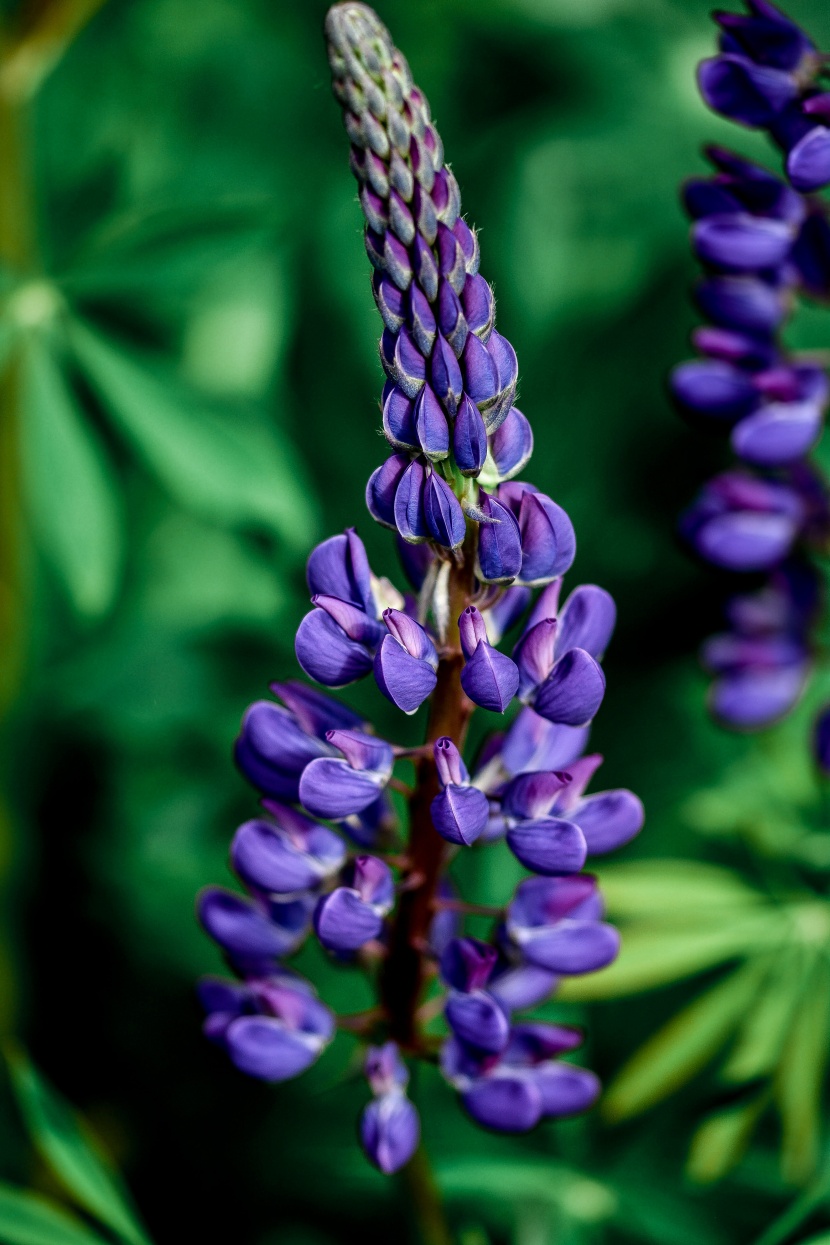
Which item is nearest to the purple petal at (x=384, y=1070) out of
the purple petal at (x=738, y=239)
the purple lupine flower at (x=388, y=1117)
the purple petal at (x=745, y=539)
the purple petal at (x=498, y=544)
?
the purple lupine flower at (x=388, y=1117)

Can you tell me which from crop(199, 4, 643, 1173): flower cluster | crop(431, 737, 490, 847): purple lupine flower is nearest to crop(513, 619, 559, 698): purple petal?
crop(199, 4, 643, 1173): flower cluster

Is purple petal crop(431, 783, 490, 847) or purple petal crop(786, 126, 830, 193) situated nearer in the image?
purple petal crop(431, 783, 490, 847)

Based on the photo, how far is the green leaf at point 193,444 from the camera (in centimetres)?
174

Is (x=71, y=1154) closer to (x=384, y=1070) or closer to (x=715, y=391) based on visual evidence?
(x=384, y=1070)

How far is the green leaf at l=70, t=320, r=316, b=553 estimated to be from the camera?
1.74 meters

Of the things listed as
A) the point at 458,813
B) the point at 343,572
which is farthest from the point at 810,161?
the point at 458,813

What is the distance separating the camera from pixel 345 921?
98 centimetres

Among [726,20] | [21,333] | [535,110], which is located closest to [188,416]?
[21,333]

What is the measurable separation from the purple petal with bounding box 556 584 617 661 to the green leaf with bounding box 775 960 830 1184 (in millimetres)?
623

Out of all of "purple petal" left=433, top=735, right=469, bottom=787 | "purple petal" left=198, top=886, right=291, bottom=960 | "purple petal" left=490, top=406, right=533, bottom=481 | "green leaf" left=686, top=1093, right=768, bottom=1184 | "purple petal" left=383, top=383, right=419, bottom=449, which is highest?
"purple petal" left=383, top=383, right=419, bottom=449

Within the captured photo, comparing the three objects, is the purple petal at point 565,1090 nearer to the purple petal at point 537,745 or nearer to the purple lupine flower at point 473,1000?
the purple lupine flower at point 473,1000

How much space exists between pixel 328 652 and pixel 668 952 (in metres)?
0.68

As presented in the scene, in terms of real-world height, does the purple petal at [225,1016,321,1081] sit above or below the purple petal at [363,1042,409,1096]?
above

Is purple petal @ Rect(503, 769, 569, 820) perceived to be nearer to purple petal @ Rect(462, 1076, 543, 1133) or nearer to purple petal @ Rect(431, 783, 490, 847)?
purple petal @ Rect(431, 783, 490, 847)
